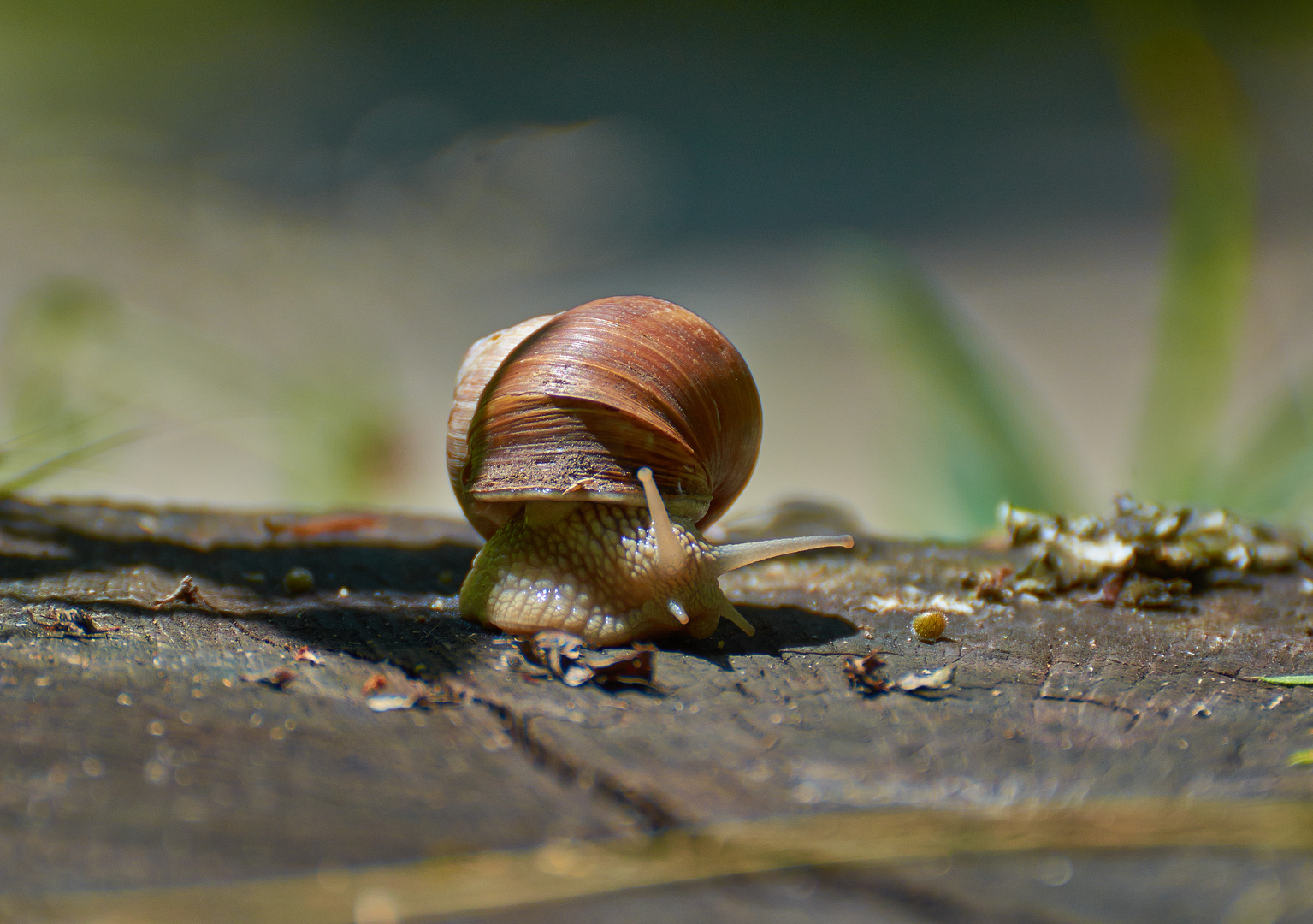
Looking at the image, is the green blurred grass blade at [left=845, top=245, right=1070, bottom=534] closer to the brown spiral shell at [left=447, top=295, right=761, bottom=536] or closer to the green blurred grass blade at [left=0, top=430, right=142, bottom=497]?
the brown spiral shell at [left=447, top=295, right=761, bottom=536]

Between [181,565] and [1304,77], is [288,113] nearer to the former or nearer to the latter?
[181,565]

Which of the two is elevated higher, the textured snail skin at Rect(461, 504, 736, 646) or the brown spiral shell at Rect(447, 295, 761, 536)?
the brown spiral shell at Rect(447, 295, 761, 536)

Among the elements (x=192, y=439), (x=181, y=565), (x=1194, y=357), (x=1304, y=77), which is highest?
(x=1304, y=77)

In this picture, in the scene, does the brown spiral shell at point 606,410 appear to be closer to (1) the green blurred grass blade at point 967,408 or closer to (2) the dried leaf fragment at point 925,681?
(2) the dried leaf fragment at point 925,681

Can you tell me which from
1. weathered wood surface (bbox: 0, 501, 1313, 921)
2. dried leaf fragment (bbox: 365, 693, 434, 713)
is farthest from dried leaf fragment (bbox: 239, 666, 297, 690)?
dried leaf fragment (bbox: 365, 693, 434, 713)

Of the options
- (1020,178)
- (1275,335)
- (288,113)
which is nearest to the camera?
(1275,335)

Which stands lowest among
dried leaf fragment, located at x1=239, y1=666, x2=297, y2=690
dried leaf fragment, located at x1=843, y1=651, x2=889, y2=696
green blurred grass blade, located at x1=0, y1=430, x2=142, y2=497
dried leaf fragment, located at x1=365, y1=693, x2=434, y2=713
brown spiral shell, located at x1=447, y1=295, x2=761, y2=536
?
dried leaf fragment, located at x1=239, y1=666, x2=297, y2=690

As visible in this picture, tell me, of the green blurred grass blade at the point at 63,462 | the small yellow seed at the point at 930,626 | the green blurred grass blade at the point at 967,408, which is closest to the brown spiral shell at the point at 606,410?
the small yellow seed at the point at 930,626

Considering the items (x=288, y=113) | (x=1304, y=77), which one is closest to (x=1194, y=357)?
(x=1304, y=77)
